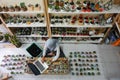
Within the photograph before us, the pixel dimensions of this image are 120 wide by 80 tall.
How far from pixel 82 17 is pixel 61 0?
0.56 metres

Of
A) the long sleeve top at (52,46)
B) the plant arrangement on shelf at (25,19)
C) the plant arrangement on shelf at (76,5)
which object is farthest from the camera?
the long sleeve top at (52,46)

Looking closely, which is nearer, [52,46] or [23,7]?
[23,7]

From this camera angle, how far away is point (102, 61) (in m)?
3.19

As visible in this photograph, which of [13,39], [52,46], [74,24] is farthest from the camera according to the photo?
[13,39]

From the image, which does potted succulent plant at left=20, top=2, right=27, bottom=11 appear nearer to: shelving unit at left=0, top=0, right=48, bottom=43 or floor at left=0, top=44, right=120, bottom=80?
shelving unit at left=0, top=0, right=48, bottom=43

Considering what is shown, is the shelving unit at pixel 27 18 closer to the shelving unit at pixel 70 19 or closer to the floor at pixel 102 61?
the shelving unit at pixel 70 19

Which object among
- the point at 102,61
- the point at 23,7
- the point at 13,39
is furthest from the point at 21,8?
the point at 102,61

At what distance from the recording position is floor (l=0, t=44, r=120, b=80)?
3006 mm

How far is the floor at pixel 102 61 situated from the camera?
3006mm

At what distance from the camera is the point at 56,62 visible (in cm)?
306

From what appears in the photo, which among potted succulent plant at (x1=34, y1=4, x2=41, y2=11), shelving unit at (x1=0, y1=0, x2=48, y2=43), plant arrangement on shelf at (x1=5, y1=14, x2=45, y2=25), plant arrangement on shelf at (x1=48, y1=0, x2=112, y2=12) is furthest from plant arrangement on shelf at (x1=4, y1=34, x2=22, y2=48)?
plant arrangement on shelf at (x1=48, y1=0, x2=112, y2=12)

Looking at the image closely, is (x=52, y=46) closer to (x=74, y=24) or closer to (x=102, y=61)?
(x=74, y=24)

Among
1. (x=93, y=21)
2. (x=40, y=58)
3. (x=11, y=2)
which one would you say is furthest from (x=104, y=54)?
Result: (x=11, y=2)

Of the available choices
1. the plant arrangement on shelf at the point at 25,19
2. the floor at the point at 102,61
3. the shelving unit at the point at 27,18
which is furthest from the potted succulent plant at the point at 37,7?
the floor at the point at 102,61
